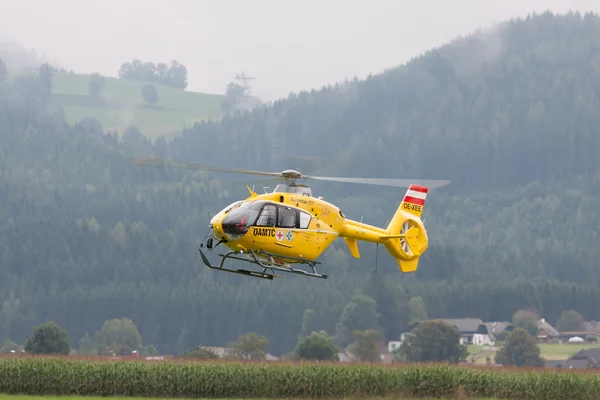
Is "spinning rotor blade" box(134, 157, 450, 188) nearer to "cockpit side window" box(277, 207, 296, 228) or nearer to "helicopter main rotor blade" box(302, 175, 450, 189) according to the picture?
"helicopter main rotor blade" box(302, 175, 450, 189)

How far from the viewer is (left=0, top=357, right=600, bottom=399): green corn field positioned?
53.6 metres

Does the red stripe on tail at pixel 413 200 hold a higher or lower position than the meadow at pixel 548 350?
higher

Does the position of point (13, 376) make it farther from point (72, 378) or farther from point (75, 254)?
point (75, 254)

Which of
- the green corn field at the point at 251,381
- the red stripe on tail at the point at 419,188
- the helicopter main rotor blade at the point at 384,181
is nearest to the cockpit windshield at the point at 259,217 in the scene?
the helicopter main rotor blade at the point at 384,181

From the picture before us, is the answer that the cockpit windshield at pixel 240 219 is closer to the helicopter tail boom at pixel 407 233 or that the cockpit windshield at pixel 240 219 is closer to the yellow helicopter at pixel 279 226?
the yellow helicopter at pixel 279 226

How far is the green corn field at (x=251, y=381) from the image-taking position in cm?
5359

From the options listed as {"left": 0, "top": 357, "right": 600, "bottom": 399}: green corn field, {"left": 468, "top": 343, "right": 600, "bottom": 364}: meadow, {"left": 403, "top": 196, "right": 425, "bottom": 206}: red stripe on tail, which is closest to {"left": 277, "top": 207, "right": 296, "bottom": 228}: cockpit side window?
{"left": 403, "top": 196, "right": 425, "bottom": 206}: red stripe on tail

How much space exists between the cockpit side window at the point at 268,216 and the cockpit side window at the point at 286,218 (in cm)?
22

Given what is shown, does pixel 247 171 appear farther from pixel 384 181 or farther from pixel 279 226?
pixel 384 181

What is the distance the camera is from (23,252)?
Answer: 549 feet

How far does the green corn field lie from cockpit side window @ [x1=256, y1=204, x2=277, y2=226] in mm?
16107

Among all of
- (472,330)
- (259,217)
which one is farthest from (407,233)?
(472,330)

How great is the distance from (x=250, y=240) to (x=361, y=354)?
36661mm

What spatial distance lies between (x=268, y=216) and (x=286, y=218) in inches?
29.7
